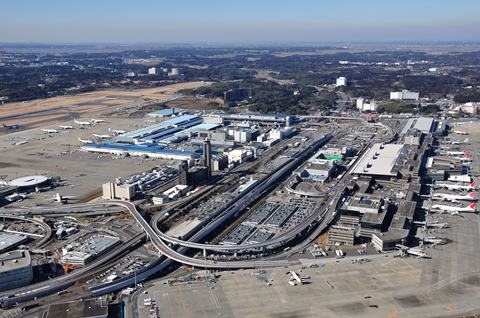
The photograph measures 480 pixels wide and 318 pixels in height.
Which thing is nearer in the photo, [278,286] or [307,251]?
[278,286]

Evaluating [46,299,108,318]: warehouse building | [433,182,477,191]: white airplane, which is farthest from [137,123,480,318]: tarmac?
[433,182,477,191]: white airplane

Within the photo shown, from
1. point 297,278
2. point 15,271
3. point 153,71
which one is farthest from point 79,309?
point 153,71

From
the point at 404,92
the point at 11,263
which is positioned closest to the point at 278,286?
the point at 11,263

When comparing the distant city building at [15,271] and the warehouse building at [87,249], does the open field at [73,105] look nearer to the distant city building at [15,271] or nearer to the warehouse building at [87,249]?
the warehouse building at [87,249]

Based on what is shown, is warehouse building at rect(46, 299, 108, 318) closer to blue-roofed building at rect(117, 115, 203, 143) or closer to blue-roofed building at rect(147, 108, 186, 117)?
blue-roofed building at rect(117, 115, 203, 143)

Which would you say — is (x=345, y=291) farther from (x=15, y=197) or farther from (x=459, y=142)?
(x=459, y=142)

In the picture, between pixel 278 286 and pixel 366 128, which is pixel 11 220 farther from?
pixel 366 128
